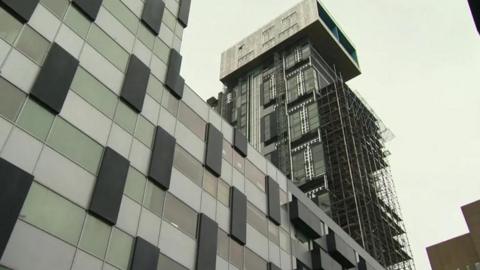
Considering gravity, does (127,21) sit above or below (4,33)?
above

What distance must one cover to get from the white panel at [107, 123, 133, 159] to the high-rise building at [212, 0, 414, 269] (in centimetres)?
6266

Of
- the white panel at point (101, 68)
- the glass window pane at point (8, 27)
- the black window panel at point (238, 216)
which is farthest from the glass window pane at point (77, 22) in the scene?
the black window panel at point (238, 216)

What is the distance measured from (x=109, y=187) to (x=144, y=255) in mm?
3326

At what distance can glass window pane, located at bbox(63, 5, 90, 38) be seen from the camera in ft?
83.5

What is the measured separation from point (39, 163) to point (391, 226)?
8120 cm

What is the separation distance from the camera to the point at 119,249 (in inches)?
858

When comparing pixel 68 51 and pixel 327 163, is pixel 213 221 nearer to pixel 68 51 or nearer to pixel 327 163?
pixel 68 51

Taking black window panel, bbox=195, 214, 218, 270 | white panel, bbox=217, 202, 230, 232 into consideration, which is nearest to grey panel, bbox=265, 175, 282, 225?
white panel, bbox=217, 202, 230, 232

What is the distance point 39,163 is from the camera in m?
20.2

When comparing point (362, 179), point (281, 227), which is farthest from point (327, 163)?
point (281, 227)

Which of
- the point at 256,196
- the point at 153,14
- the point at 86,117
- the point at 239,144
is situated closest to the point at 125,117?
the point at 86,117

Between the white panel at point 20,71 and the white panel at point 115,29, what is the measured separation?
6332mm

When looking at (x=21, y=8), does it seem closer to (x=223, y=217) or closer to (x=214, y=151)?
(x=214, y=151)

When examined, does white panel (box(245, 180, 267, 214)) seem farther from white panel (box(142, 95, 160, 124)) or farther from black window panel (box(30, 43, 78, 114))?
black window panel (box(30, 43, 78, 114))
